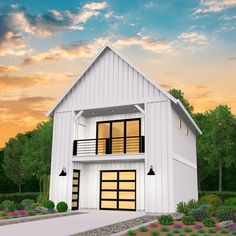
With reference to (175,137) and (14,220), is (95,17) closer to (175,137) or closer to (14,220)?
(175,137)

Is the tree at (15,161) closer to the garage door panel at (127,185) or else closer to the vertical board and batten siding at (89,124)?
the vertical board and batten siding at (89,124)

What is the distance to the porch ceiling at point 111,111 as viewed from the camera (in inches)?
867

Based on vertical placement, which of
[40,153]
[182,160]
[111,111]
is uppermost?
[111,111]

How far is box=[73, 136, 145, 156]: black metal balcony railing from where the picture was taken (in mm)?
22438

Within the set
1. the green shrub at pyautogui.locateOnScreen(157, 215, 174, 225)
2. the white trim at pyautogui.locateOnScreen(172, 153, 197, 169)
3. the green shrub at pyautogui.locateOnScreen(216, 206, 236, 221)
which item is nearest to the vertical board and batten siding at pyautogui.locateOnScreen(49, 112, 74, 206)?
the white trim at pyautogui.locateOnScreen(172, 153, 197, 169)

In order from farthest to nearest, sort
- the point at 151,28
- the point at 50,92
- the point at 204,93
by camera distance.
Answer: the point at 204,93 → the point at 50,92 → the point at 151,28

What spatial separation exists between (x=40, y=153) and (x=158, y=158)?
29470 millimetres

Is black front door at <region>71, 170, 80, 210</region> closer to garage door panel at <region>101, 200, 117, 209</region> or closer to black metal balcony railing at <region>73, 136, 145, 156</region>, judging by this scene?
black metal balcony railing at <region>73, 136, 145, 156</region>

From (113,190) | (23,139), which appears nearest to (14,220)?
(113,190)

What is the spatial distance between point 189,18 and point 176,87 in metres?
26.6

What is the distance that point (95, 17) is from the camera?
1886 centimetres

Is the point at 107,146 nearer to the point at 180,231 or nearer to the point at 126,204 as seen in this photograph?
the point at 126,204

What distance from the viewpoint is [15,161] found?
53250mm

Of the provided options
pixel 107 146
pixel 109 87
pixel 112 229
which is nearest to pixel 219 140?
pixel 107 146
